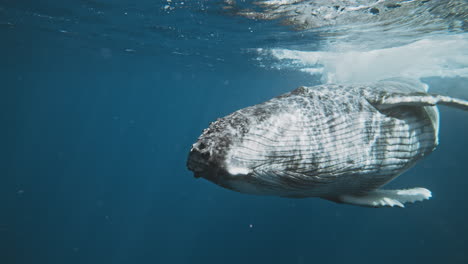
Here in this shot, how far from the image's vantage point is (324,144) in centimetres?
233

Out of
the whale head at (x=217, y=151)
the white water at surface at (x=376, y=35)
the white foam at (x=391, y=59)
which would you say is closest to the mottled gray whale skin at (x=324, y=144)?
the whale head at (x=217, y=151)

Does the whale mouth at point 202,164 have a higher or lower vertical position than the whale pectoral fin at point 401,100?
lower

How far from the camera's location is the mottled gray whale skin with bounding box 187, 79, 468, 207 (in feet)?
6.25

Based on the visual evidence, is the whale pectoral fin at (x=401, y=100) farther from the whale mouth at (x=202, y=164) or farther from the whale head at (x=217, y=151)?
the whale mouth at (x=202, y=164)

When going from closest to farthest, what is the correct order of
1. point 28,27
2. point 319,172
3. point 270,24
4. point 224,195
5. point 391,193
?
point 319,172 → point 391,193 → point 270,24 → point 28,27 → point 224,195

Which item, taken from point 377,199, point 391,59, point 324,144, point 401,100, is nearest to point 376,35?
point 391,59

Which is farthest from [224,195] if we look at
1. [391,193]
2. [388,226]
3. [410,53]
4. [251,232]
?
[391,193]

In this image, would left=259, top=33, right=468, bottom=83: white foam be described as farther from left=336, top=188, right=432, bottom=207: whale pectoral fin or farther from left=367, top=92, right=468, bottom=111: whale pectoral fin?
left=336, top=188, right=432, bottom=207: whale pectoral fin

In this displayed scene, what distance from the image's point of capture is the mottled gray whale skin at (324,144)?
1906mm

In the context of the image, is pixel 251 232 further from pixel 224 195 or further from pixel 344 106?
pixel 344 106

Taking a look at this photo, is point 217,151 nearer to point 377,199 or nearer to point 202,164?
point 202,164

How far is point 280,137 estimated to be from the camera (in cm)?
210

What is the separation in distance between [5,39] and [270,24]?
24569 mm

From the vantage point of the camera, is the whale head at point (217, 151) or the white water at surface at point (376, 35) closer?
the whale head at point (217, 151)
